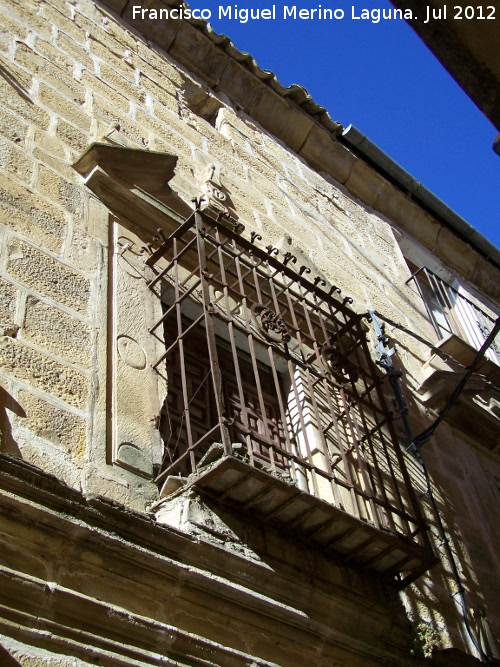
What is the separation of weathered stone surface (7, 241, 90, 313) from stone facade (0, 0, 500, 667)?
0.04 ft

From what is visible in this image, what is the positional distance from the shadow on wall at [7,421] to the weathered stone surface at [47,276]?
2.21 feet

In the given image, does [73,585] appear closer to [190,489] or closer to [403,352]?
[190,489]

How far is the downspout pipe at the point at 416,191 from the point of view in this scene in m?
8.80

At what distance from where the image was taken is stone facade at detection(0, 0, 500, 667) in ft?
8.59

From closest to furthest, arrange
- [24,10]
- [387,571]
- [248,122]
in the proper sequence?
[387,571], [24,10], [248,122]

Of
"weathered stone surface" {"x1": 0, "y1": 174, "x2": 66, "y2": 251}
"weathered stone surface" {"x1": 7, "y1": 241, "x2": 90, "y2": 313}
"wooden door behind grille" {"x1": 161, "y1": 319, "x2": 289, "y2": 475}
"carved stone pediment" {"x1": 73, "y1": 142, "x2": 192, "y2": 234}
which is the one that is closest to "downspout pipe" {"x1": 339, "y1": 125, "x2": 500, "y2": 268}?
"carved stone pediment" {"x1": 73, "y1": 142, "x2": 192, "y2": 234}

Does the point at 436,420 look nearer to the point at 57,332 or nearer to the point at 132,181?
the point at 132,181

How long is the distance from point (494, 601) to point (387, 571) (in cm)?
131

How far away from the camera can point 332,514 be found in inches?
137

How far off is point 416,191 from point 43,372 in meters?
6.80

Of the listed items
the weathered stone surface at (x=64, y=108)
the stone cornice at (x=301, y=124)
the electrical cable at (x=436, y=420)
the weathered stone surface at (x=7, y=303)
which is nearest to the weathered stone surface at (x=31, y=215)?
the weathered stone surface at (x=7, y=303)

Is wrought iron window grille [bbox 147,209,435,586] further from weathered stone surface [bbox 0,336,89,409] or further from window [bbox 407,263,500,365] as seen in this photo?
window [bbox 407,263,500,365]


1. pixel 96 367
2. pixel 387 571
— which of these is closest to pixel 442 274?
pixel 387 571

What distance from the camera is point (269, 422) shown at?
4484mm
